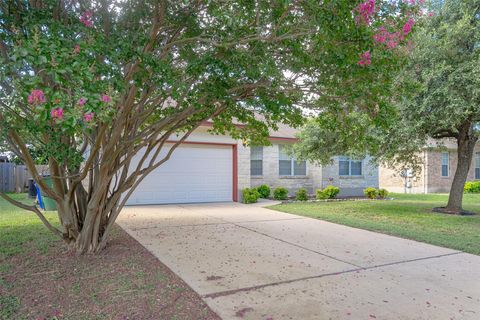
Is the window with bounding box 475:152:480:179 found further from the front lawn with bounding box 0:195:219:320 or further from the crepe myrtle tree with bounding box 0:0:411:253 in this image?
the front lawn with bounding box 0:195:219:320

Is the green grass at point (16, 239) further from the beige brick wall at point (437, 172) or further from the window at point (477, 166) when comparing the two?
the window at point (477, 166)

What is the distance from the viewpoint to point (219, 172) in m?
13.7

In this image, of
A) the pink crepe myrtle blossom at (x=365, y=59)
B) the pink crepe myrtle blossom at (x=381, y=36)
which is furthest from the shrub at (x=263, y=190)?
the pink crepe myrtle blossom at (x=381, y=36)

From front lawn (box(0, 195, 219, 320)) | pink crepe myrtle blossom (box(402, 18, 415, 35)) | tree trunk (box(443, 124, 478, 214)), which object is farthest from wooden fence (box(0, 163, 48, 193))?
tree trunk (box(443, 124, 478, 214))

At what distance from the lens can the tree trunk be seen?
433 inches

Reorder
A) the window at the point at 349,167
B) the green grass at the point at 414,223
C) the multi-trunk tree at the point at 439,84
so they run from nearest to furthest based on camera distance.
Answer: the green grass at the point at 414,223, the multi-trunk tree at the point at 439,84, the window at the point at 349,167

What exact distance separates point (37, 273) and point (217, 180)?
9.13 metres

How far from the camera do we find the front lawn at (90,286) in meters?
3.58

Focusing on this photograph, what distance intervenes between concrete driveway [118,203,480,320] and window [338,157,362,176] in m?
9.54

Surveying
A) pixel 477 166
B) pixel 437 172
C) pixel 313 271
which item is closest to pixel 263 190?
pixel 313 271

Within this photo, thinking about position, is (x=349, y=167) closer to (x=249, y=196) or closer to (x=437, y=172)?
(x=249, y=196)

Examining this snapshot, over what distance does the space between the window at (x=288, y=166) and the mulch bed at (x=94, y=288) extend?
10994 millimetres

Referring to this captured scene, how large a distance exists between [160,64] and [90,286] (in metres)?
2.79

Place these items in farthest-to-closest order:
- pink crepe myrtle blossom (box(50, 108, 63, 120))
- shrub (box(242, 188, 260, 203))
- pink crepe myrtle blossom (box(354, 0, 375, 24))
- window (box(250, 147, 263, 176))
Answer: window (box(250, 147, 263, 176)), shrub (box(242, 188, 260, 203)), pink crepe myrtle blossom (box(354, 0, 375, 24)), pink crepe myrtle blossom (box(50, 108, 63, 120))
